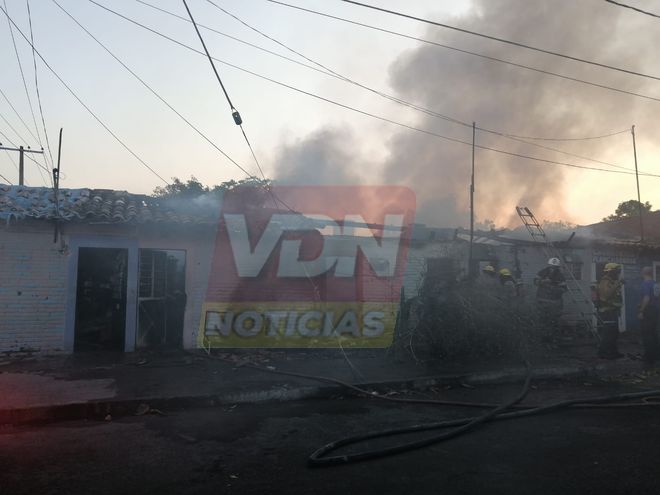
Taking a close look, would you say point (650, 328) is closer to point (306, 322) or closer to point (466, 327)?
point (466, 327)

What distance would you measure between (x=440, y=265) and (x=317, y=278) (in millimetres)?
2668

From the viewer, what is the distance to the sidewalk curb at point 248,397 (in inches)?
226

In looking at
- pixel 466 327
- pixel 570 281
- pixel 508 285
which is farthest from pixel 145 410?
pixel 570 281

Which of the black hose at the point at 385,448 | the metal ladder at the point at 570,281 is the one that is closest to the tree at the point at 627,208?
the metal ladder at the point at 570,281

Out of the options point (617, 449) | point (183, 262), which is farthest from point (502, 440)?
point (183, 262)

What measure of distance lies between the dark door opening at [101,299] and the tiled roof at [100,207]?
2.53 feet

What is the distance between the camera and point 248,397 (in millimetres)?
6645

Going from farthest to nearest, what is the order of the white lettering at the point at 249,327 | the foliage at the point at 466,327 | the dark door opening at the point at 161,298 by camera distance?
the white lettering at the point at 249,327
the dark door opening at the point at 161,298
the foliage at the point at 466,327

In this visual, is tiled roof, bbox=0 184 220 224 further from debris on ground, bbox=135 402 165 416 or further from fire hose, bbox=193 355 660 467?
fire hose, bbox=193 355 660 467

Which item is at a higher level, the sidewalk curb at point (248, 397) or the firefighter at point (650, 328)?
the firefighter at point (650, 328)

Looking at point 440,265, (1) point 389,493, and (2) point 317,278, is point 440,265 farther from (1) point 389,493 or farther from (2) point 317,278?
(1) point 389,493

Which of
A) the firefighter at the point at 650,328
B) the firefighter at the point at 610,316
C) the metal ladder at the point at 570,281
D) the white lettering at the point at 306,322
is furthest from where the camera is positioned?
the metal ladder at the point at 570,281

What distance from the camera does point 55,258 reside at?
888 centimetres

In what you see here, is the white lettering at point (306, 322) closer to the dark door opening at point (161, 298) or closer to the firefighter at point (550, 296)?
the dark door opening at point (161, 298)
